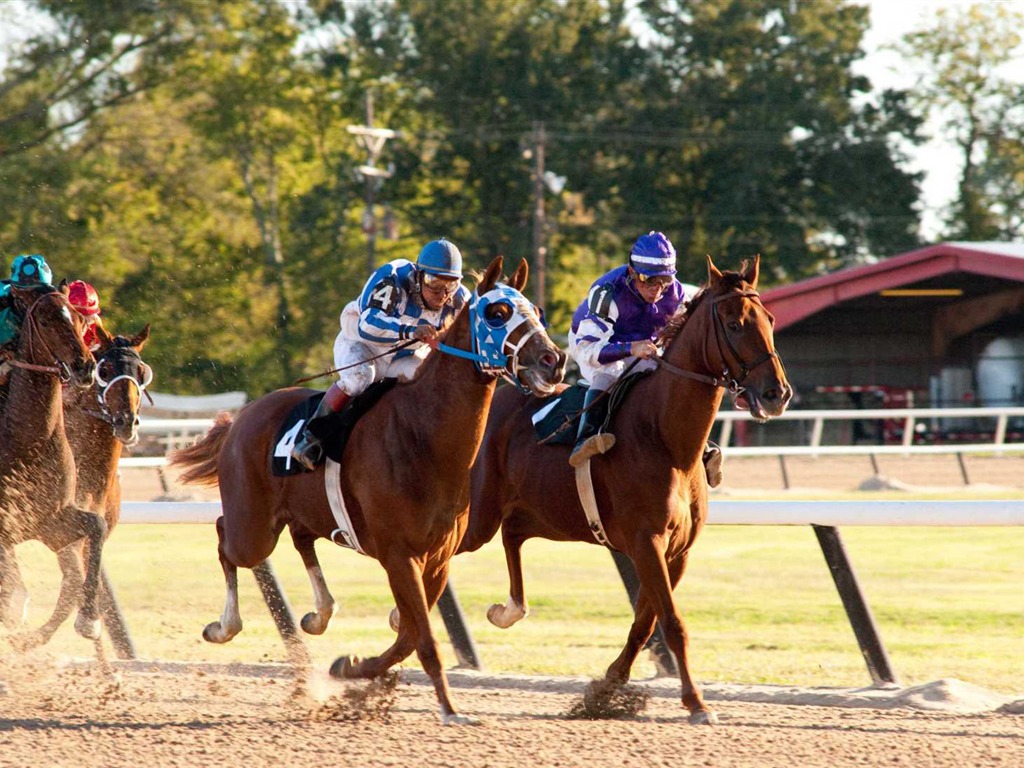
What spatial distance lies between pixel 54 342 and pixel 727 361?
3.19 metres

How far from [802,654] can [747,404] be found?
2.69m

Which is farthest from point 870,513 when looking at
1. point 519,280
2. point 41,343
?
point 41,343

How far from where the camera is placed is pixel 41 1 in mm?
26547

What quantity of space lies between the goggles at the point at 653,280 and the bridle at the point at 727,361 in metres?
0.45

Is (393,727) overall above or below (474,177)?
below

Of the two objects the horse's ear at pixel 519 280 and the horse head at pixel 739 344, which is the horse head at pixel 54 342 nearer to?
the horse's ear at pixel 519 280

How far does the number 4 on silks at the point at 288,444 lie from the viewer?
→ 652 centimetres

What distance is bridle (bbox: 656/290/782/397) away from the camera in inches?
234

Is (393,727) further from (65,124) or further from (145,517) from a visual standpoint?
(65,124)

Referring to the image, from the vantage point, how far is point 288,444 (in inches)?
258

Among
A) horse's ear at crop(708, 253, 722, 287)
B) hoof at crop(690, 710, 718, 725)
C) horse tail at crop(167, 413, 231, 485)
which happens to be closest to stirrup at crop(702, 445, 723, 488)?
horse's ear at crop(708, 253, 722, 287)

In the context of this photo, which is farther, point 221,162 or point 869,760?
point 221,162

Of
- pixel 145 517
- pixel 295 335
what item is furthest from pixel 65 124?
pixel 145 517

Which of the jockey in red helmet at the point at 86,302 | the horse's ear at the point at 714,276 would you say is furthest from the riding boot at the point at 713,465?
the jockey in red helmet at the point at 86,302
